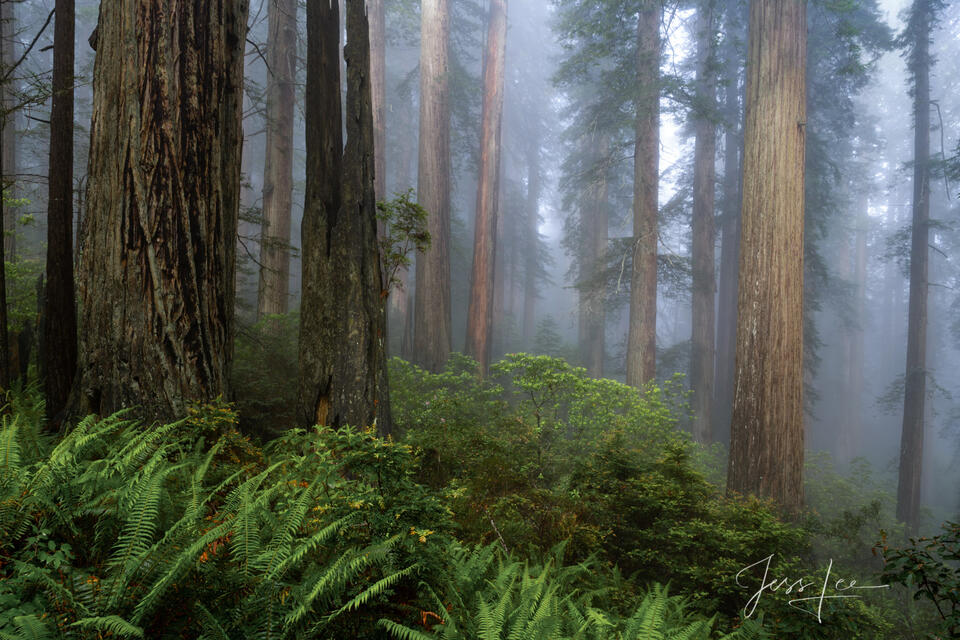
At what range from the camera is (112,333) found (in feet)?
13.0

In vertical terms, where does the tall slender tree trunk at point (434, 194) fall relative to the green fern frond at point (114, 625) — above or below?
above

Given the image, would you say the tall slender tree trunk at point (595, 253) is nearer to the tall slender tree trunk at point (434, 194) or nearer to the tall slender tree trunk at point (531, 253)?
the tall slender tree trunk at point (531, 253)

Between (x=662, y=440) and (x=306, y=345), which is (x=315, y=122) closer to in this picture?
(x=306, y=345)

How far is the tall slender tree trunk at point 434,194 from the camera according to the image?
13.7m

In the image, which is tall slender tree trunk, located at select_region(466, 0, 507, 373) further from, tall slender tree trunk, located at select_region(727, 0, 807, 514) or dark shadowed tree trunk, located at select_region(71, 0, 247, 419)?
dark shadowed tree trunk, located at select_region(71, 0, 247, 419)

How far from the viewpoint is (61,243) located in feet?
16.4

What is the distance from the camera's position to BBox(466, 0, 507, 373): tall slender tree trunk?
15531 mm

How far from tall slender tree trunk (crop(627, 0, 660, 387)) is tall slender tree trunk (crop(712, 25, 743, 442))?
586 centimetres

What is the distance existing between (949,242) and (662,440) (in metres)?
44.6

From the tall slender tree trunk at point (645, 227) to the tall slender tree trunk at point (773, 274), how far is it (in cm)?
558

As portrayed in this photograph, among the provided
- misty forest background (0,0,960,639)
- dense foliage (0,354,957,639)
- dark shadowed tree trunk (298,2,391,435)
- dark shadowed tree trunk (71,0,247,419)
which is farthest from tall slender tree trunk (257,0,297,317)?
dark shadowed tree trunk (71,0,247,419)

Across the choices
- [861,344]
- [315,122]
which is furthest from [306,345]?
[861,344]

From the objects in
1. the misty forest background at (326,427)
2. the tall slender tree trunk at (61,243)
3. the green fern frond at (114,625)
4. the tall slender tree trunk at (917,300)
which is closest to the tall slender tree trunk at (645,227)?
the misty forest background at (326,427)
